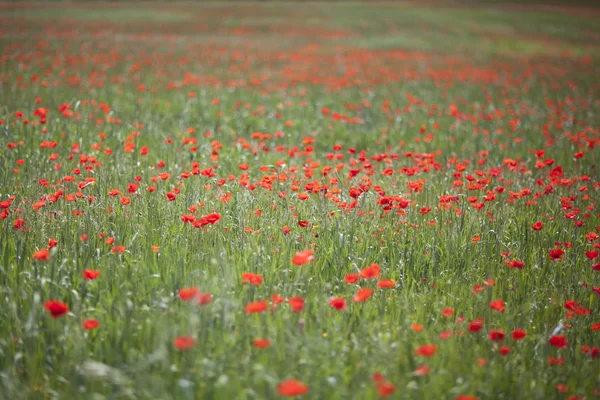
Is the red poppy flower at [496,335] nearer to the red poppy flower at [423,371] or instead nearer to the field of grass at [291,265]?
the field of grass at [291,265]

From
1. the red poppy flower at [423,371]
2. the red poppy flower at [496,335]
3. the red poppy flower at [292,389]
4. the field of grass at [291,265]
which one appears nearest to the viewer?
the red poppy flower at [292,389]

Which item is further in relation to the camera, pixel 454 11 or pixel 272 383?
pixel 454 11

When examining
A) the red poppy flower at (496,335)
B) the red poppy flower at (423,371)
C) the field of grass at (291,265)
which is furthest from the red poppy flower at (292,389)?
the red poppy flower at (496,335)

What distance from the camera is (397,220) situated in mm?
3787

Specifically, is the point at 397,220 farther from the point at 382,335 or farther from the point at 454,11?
the point at 454,11

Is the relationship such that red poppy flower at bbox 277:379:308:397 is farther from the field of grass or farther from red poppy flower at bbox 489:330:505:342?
red poppy flower at bbox 489:330:505:342

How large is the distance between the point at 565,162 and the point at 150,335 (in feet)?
18.0

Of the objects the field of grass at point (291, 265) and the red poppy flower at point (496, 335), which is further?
the red poppy flower at point (496, 335)

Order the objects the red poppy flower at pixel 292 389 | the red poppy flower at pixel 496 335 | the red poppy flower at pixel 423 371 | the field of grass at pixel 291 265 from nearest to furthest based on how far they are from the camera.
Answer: the red poppy flower at pixel 292 389, the red poppy flower at pixel 423 371, the field of grass at pixel 291 265, the red poppy flower at pixel 496 335

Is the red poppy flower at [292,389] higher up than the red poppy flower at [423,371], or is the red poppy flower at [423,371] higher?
the red poppy flower at [292,389]

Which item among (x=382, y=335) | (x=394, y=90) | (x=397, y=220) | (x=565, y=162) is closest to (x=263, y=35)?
(x=394, y=90)

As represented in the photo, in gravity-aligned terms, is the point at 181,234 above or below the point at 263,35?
below

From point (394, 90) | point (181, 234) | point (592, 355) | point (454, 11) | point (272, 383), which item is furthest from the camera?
point (454, 11)

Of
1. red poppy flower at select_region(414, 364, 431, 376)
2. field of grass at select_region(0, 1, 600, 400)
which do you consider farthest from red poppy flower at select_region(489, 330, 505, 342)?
red poppy flower at select_region(414, 364, 431, 376)
